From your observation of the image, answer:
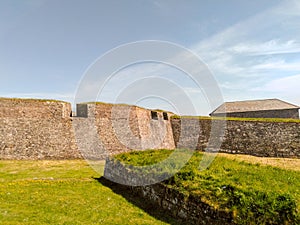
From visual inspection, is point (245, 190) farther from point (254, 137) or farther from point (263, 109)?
point (263, 109)

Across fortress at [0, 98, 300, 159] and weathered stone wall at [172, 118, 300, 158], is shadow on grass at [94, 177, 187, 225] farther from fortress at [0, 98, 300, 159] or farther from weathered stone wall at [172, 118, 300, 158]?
weathered stone wall at [172, 118, 300, 158]

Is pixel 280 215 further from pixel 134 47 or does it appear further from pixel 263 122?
Answer: pixel 263 122

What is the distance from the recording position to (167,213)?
8234 mm

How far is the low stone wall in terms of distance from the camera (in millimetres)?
6562

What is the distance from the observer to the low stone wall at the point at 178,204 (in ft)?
21.5

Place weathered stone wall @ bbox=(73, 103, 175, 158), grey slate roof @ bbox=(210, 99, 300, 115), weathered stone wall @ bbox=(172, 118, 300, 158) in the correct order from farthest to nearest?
grey slate roof @ bbox=(210, 99, 300, 115)
weathered stone wall @ bbox=(172, 118, 300, 158)
weathered stone wall @ bbox=(73, 103, 175, 158)

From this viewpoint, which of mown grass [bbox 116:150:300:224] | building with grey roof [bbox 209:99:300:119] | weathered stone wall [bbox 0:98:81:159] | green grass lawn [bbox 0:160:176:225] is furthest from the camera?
building with grey roof [bbox 209:99:300:119]

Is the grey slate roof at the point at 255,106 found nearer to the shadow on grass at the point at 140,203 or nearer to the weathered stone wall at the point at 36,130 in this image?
the weathered stone wall at the point at 36,130

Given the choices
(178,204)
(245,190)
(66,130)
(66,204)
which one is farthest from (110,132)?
(245,190)

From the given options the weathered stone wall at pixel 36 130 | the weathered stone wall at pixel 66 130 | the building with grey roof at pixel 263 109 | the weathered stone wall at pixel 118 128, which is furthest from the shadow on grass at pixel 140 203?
the building with grey roof at pixel 263 109

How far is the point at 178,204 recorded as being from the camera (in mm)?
7852

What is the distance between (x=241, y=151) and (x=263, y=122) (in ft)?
13.9

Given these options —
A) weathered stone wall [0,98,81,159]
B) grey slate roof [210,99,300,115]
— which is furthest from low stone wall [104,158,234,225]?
grey slate roof [210,99,300,115]

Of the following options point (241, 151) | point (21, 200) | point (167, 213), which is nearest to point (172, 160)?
point (167, 213)
